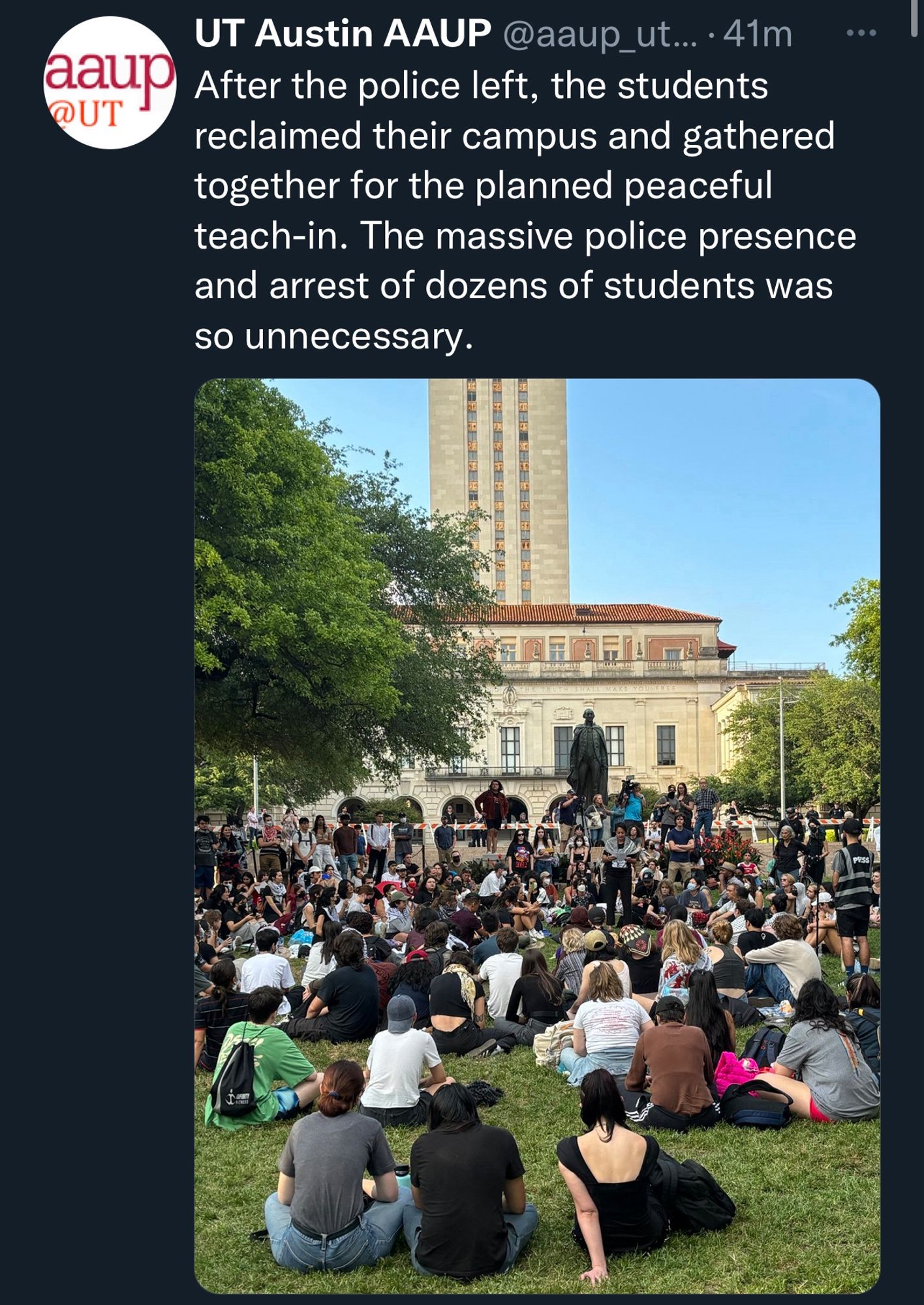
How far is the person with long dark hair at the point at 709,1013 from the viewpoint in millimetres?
8234

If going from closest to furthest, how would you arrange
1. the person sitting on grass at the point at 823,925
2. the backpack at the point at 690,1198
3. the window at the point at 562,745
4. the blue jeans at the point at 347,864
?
the backpack at the point at 690,1198 < the person sitting on grass at the point at 823,925 < the blue jeans at the point at 347,864 < the window at the point at 562,745

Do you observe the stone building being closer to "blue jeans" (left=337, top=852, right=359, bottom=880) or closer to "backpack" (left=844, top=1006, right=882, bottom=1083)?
"blue jeans" (left=337, top=852, right=359, bottom=880)

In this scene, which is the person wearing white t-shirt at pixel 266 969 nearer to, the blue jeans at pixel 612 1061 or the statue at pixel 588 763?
the blue jeans at pixel 612 1061

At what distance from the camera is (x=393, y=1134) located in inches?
305

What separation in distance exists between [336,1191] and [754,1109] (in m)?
3.03

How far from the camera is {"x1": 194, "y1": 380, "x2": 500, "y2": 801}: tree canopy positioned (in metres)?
17.7

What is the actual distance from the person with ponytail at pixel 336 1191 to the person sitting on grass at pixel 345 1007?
3723 mm

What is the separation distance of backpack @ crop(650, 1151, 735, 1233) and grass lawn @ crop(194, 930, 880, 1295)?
8 centimetres

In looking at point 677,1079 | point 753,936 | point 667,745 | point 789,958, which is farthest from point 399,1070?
point 667,745

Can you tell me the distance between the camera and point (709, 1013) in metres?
8.24

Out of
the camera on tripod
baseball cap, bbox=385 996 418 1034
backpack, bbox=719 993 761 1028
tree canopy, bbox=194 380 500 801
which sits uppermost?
tree canopy, bbox=194 380 500 801

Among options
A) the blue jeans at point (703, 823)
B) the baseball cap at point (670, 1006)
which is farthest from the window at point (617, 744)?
the baseball cap at point (670, 1006)

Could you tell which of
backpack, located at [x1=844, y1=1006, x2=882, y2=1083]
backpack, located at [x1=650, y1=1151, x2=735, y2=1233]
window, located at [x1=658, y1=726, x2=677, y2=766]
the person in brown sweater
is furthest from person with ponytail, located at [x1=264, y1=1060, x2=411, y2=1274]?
window, located at [x1=658, y1=726, x2=677, y2=766]

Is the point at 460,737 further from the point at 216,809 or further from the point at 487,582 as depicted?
the point at 487,582
